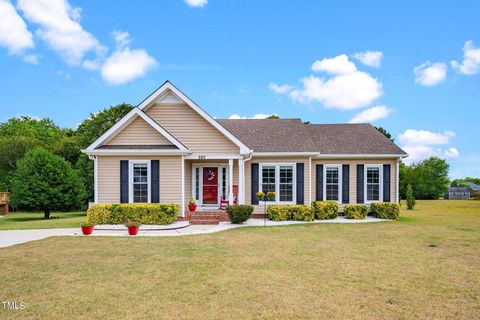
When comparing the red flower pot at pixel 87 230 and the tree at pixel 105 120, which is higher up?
the tree at pixel 105 120

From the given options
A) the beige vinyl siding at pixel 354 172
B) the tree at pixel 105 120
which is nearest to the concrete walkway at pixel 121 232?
the beige vinyl siding at pixel 354 172

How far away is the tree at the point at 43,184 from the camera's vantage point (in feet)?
92.6

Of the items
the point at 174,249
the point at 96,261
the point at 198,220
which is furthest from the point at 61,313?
the point at 198,220

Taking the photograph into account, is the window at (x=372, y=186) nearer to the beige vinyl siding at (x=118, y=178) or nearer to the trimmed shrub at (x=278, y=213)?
the trimmed shrub at (x=278, y=213)

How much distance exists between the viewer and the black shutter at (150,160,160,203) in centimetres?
1731

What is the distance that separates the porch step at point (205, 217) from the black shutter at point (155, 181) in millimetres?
1845

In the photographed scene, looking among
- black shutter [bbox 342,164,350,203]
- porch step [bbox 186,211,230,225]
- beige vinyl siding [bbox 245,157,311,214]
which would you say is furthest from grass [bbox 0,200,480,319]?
black shutter [bbox 342,164,350,203]

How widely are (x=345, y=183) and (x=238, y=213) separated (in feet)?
22.8

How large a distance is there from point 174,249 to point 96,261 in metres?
2.36

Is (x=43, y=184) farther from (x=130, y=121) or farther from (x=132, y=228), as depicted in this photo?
(x=132, y=228)

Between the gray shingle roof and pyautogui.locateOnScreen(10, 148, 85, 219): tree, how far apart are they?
584 inches

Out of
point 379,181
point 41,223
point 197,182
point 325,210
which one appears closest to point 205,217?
point 197,182

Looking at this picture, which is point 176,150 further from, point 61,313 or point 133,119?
point 61,313

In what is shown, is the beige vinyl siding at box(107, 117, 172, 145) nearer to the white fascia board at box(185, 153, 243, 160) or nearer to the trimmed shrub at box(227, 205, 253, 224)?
the white fascia board at box(185, 153, 243, 160)
